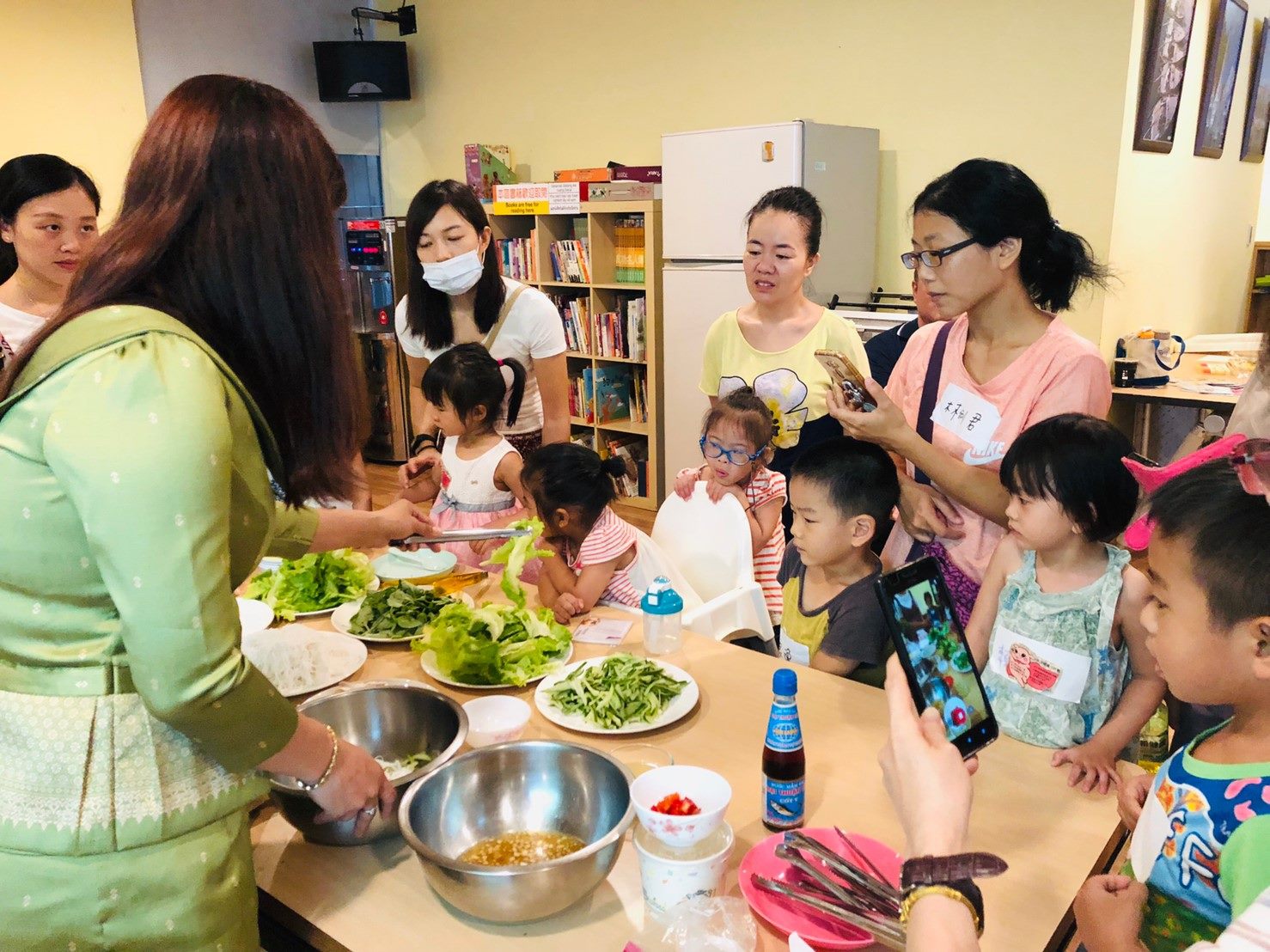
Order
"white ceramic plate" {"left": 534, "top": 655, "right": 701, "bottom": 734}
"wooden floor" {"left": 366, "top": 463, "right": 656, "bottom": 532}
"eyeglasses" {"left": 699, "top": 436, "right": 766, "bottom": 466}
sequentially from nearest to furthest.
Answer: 1. "white ceramic plate" {"left": 534, "top": 655, "right": 701, "bottom": 734}
2. "eyeglasses" {"left": 699, "top": 436, "right": 766, "bottom": 466}
3. "wooden floor" {"left": 366, "top": 463, "right": 656, "bottom": 532}

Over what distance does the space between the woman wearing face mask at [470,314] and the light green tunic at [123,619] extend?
1.85 metres

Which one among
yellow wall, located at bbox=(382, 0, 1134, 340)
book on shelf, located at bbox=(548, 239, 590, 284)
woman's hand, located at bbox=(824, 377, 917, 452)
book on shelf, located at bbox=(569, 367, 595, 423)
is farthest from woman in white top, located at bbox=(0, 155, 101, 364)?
yellow wall, located at bbox=(382, 0, 1134, 340)

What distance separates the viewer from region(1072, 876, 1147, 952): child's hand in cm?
101

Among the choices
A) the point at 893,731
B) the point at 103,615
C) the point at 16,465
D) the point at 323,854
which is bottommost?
the point at 323,854

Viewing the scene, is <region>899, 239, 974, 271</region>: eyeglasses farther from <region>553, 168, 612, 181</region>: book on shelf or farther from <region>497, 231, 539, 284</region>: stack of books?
<region>497, 231, 539, 284</region>: stack of books

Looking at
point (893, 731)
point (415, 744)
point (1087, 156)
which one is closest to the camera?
point (893, 731)

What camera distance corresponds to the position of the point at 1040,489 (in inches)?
62.7

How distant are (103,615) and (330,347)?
375 millimetres

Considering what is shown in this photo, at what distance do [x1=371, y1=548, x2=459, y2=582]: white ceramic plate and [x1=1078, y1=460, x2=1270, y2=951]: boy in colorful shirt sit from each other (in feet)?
4.94

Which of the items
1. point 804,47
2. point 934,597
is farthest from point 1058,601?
point 804,47

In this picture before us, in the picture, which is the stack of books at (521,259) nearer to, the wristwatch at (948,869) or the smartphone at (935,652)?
the smartphone at (935,652)

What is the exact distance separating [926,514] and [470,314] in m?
1.59

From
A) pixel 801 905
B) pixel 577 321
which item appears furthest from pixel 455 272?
pixel 577 321

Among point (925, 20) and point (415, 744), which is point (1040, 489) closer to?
point (415, 744)
